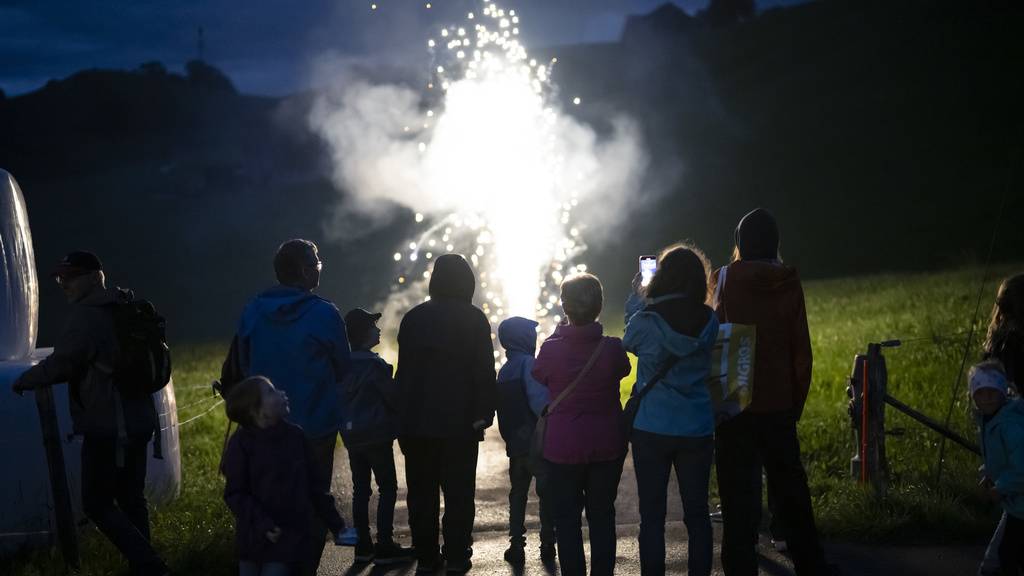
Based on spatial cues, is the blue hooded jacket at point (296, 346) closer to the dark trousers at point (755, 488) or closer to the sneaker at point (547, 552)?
the sneaker at point (547, 552)

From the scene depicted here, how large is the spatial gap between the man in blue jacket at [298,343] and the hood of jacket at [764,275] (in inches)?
88.0

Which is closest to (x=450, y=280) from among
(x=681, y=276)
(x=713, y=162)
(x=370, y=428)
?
(x=370, y=428)

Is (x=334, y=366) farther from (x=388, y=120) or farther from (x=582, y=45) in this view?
(x=582, y=45)

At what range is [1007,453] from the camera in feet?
19.6

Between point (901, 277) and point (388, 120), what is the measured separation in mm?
13201

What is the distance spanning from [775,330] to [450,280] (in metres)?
1.92

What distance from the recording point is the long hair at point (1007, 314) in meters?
6.61

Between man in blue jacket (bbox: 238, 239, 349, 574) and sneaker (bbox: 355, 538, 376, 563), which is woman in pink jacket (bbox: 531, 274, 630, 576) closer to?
man in blue jacket (bbox: 238, 239, 349, 574)

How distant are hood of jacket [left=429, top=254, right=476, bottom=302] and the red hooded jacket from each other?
161 centimetres

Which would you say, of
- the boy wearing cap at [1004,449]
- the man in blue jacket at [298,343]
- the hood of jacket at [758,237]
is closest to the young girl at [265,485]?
the man in blue jacket at [298,343]

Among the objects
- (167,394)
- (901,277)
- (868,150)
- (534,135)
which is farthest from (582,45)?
(167,394)

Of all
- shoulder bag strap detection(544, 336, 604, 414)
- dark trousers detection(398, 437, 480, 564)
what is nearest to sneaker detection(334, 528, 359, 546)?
shoulder bag strap detection(544, 336, 604, 414)

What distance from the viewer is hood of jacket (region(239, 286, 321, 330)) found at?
6.59 metres

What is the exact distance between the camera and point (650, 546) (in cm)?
613
